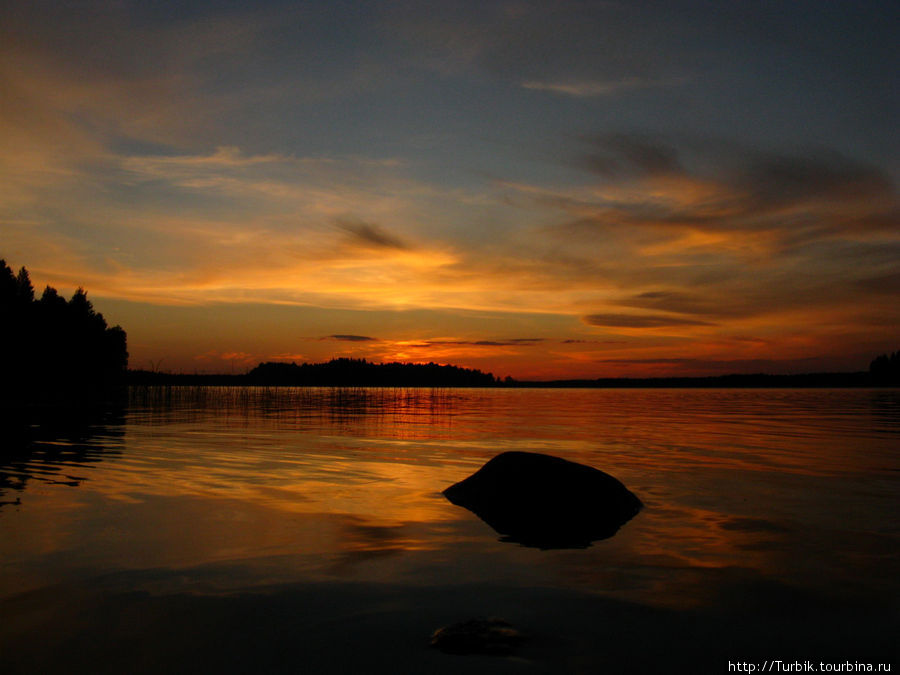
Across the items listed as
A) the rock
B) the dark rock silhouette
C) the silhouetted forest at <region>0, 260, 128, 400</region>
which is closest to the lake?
the rock

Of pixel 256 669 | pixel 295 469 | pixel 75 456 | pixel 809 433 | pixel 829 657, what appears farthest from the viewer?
Answer: pixel 809 433

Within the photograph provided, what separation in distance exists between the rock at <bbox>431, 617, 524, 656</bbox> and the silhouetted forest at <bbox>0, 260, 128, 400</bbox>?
227ft

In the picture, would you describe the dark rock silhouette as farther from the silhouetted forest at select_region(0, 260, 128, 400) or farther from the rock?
the silhouetted forest at select_region(0, 260, 128, 400)

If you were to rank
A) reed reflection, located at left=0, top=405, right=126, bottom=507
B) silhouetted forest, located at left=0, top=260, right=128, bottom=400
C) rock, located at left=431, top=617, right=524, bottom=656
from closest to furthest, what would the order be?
rock, located at left=431, top=617, right=524, bottom=656
reed reflection, located at left=0, top=405, right=126, bottom=507
silhouetted forest, located at left=0, top=260, right=128, bottom=400

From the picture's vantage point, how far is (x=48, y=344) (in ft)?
270

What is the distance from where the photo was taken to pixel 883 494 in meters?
12.5

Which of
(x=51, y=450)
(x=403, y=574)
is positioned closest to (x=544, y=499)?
(x=403, y=574)

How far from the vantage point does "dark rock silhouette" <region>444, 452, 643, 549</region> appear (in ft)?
33.0

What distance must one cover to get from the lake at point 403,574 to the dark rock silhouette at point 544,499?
44 cm

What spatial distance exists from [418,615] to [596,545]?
3.85 metres

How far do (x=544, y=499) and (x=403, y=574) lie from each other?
4.56 meters

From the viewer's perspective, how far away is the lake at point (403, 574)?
5191 mm

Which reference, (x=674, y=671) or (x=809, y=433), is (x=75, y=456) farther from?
(x=809, y=433)

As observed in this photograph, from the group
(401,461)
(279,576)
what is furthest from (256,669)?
(401,461)
